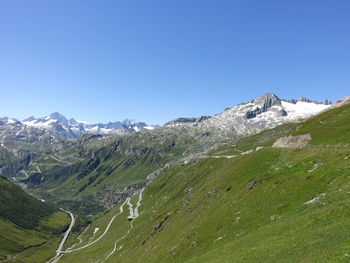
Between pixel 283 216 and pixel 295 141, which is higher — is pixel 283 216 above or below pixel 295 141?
below

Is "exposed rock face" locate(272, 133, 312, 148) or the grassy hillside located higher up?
"exposed rock face" locate(272, 133, 312, 148)

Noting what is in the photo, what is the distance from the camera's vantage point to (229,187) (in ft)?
277

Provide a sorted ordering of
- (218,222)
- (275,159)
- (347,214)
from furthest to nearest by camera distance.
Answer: (275,159)
(218,222)
(347,214)

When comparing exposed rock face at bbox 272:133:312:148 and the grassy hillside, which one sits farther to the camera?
exposed rock face at bbox 272:133:312:148

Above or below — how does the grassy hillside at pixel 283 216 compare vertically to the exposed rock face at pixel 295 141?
below

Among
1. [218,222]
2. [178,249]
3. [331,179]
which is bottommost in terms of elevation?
[178,249]

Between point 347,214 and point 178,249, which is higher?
point 347,214

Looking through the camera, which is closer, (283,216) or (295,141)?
(283,216)

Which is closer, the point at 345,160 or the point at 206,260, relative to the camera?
the point at 206,260

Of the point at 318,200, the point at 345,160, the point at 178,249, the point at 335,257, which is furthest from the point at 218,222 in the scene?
the point at 335,257

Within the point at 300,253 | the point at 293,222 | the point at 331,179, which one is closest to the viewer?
the point at 300,253

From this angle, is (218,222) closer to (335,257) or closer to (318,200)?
(318,200)

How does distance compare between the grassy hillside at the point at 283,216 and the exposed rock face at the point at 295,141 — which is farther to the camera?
the exposed rock face at the point at 295,141

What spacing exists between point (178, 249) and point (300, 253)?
35.0m
